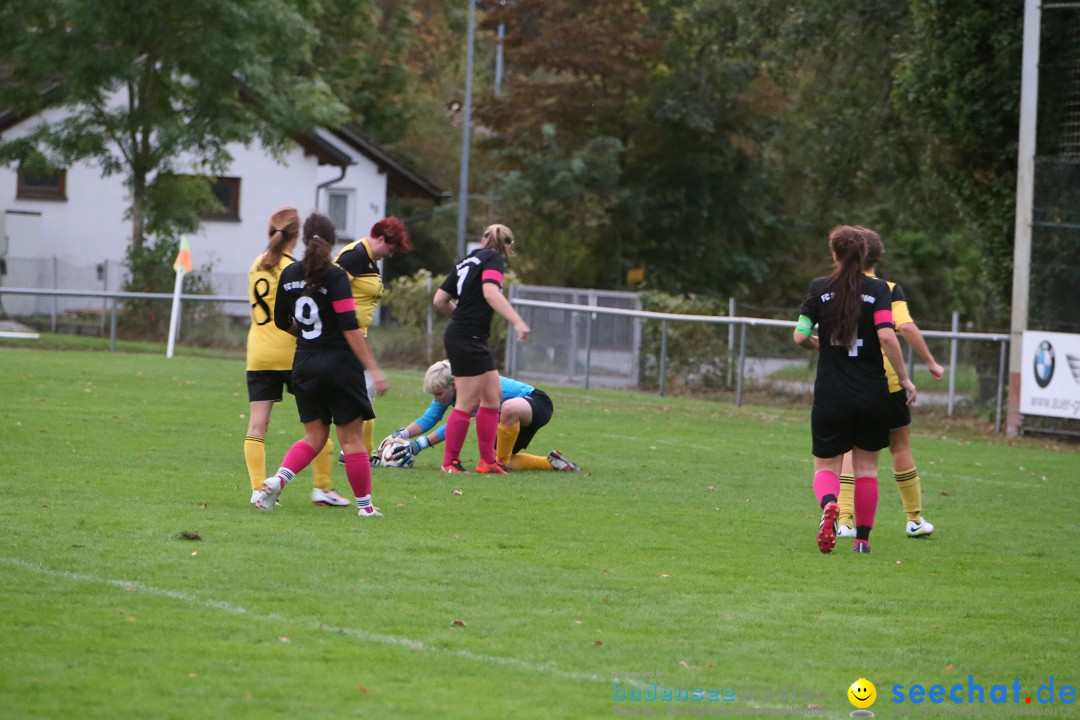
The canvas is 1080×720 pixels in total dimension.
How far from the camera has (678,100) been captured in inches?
1590

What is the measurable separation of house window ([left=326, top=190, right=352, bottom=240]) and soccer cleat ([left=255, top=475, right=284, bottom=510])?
38.0 meters

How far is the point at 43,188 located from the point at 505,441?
3295 cm

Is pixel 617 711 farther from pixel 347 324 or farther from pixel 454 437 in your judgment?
pixel 454 437

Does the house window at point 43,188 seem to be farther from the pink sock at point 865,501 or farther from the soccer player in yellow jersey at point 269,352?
the pink sock at point 865,501

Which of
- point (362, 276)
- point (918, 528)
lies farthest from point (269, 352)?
point (918, 528)

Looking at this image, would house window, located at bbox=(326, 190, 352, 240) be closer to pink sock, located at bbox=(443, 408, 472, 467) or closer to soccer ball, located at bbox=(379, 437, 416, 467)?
soccer ball, located at bbox=(379, 437, 416, 467)

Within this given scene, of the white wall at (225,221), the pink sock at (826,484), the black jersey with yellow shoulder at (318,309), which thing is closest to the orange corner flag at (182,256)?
the white wall at (225,221)

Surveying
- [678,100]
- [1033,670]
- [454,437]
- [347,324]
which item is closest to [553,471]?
[454,437]

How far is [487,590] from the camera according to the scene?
7516mm

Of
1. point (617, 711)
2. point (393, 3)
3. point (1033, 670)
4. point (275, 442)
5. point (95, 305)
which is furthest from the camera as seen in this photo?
point (393, 3)

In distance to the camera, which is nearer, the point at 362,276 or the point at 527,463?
the point at 362,276

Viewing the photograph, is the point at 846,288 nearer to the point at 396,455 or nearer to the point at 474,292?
the point at 474,292

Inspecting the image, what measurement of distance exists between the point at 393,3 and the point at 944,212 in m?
30.1

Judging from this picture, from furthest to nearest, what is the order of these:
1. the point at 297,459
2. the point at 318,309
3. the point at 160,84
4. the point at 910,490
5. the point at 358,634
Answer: the point at 160,84 < the point at 910,490 < the point at 297,459 < the point at 318,309 < the point at 358,634
